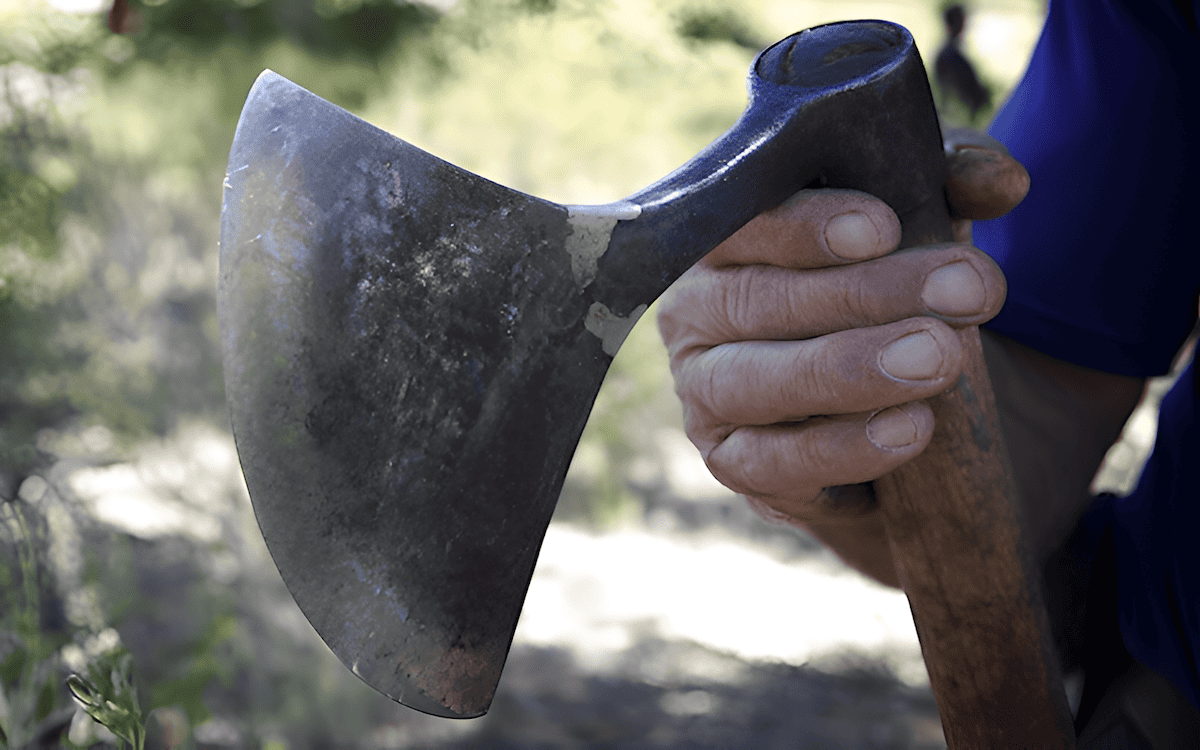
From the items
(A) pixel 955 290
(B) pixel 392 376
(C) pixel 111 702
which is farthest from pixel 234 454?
(A) pixel 955 290

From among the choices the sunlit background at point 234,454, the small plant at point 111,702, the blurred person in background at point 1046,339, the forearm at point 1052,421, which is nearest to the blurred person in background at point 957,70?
the sunlit background at point 234,454

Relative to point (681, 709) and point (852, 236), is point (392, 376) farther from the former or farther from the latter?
point (681, 709)

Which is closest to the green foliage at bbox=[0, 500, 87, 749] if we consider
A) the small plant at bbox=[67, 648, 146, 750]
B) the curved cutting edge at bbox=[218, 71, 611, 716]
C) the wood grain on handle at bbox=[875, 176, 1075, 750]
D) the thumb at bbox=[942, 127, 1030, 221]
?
the small plant at bbox=[67, 648, 146, 750]

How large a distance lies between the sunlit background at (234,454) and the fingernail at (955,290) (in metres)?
0.83

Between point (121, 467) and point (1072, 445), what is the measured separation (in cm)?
156

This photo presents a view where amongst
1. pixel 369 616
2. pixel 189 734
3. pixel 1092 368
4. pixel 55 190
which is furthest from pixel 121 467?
pixel 1092 368

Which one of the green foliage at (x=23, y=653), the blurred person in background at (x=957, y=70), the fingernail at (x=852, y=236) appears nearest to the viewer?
the fingernail at (x=852, y=236)

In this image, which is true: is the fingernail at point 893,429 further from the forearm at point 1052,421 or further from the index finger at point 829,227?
the forearm at point 1052,421

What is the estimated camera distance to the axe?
1.32 ft

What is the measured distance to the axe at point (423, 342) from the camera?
401 mm

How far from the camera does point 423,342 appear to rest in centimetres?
42

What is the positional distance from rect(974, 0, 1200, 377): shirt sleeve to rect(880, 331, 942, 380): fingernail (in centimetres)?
34

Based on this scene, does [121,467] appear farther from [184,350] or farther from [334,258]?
[334,258]

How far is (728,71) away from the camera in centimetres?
221
